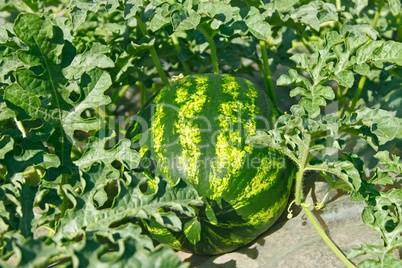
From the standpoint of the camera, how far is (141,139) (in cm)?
263

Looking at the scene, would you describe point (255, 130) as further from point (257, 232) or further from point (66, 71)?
point (66, 71)

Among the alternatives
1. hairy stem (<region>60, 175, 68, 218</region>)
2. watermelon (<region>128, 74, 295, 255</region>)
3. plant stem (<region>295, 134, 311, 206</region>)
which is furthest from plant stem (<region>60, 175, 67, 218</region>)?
plant stem (<region>295, 134, 311, 206</region>)

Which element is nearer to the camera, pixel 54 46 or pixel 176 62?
pixel 54 46

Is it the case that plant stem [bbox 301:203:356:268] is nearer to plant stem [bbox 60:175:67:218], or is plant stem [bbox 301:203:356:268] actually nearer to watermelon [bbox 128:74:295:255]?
watermelon [bbox 128:74:295:255]

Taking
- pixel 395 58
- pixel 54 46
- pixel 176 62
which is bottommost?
pixel 176 62

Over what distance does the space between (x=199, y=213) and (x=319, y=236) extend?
0.72m

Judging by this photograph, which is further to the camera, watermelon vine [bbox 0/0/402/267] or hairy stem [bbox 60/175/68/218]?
hairy stem [bbox 60/175/68/218]

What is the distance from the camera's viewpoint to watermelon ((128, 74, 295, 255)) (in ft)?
7.97

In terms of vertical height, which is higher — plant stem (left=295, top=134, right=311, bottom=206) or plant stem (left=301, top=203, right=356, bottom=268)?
plant stem (left=295, top=134, right=311, bottom=206)

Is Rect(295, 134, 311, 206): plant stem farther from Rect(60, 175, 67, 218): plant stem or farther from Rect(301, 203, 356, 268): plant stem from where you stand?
Rect(60, 175, 67, 218): plant stem

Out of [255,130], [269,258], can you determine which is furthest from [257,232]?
[255,130]

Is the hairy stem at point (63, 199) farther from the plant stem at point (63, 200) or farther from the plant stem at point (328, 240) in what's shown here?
the plant stem at point (328, 240)

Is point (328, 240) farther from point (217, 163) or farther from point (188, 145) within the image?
point (188, 145)

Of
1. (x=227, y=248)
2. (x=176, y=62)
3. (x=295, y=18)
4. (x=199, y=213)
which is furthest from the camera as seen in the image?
(x=176, y=62)
